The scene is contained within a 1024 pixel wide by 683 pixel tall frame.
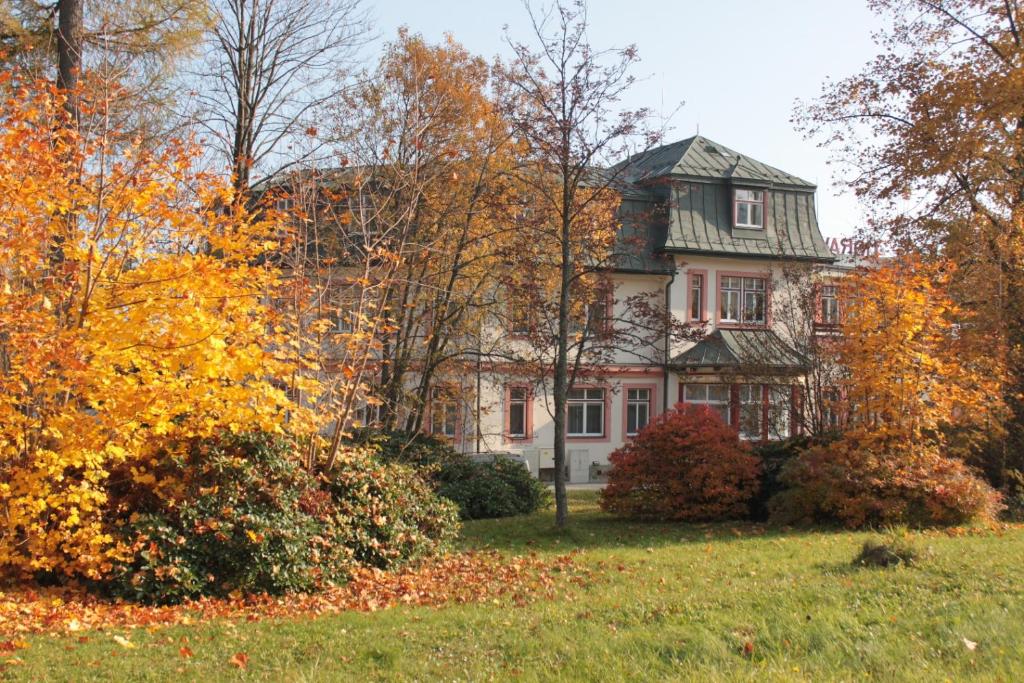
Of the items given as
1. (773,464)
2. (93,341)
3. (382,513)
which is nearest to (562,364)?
(773,464)

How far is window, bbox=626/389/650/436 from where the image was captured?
2961cm

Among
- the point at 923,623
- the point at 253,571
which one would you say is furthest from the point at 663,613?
the point at 253,571

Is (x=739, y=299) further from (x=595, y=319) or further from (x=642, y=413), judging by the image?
(x=595, y=319)

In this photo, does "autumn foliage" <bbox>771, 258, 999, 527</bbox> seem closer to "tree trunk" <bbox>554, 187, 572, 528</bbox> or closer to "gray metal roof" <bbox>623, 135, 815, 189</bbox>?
"tree trunk" <bbox>554, 187, 572, 528</bbox>

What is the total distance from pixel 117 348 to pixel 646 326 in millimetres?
9346

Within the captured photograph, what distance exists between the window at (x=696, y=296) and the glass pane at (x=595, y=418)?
4.04 m

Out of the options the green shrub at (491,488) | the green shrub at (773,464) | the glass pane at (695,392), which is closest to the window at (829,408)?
the green shrub at (773,464)

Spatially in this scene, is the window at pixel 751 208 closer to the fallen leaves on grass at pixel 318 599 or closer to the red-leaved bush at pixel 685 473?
the red-leaved bush at pixel 685 473

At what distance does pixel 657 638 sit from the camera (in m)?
6.59

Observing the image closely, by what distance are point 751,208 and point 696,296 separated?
3535 mm

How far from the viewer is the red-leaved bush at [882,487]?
1327cm

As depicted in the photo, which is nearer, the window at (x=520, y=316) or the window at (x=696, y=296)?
the window at (x=520, y=316)

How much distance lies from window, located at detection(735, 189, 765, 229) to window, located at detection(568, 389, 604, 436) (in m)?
7.27

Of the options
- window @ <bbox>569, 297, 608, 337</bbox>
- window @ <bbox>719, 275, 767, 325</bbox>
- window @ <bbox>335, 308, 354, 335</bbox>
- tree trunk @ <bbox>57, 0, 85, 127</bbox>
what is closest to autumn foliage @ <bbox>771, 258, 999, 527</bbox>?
window @ <bbox>569, 297, 608, 337</bbox>
